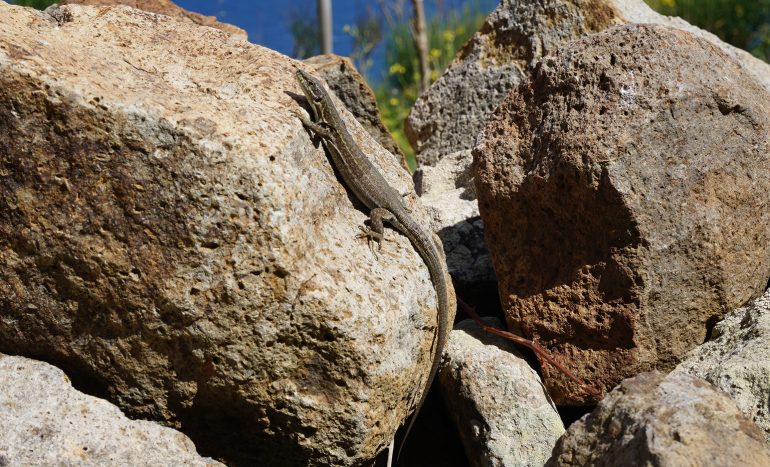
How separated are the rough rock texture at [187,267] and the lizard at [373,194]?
340 millimetres

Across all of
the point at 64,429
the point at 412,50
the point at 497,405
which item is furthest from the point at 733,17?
the point at 64,429

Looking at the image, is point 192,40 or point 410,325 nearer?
point 410,325

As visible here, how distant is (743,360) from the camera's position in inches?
152

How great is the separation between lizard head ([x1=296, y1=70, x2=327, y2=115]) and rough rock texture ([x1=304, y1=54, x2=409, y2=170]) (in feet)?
4.13

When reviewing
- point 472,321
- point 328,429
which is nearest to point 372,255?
point 328,429

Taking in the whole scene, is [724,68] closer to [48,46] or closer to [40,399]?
[48,46]

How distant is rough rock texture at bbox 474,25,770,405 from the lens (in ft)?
13.3

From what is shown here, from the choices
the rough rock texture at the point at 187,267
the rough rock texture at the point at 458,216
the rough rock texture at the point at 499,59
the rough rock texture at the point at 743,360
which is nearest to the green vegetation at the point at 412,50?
the rough rock texture at the point at 499,59

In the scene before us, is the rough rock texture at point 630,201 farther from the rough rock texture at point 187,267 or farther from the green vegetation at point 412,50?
the green vegetation at point 412,50

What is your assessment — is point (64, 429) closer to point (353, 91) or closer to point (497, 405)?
point (497, 405)

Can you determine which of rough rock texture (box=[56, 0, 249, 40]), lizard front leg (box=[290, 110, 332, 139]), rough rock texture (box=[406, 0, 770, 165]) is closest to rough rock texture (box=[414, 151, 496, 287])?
rough rock texture (box=[406, 0, 770, 165])

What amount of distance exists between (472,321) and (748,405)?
5.10ft

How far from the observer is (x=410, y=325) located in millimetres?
3836

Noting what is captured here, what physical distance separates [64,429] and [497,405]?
1903mm
